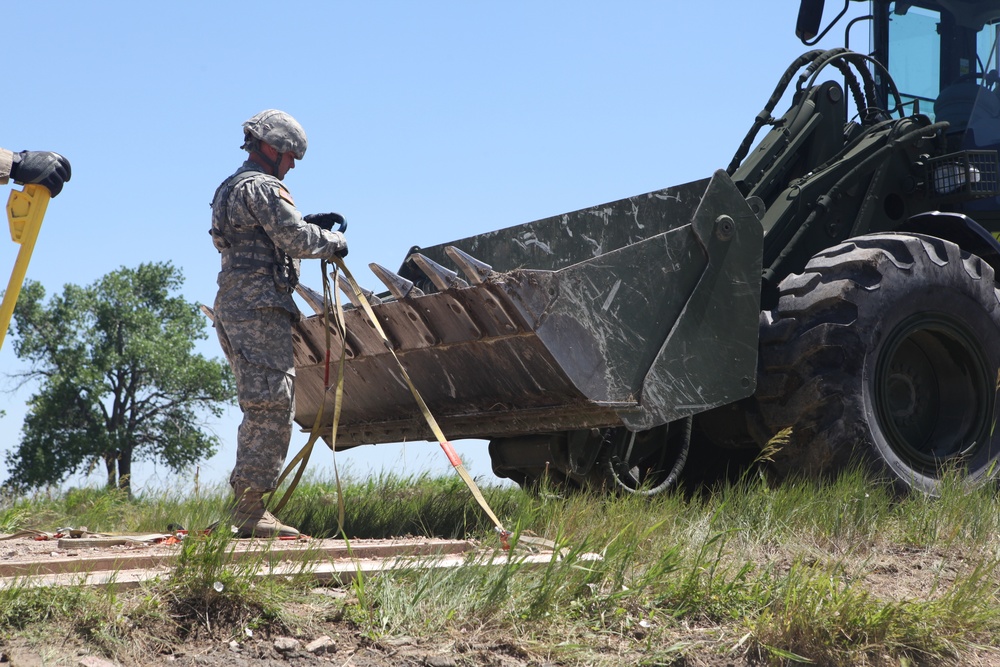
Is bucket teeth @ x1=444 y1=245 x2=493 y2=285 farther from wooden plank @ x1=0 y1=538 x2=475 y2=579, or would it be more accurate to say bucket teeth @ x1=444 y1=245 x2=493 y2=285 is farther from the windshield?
the windshield

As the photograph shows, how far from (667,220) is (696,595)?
2.81 m

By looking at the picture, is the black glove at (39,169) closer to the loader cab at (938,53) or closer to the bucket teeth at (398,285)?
the bucket teeth at (398,285)

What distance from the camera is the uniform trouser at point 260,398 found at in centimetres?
515

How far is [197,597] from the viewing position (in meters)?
3.44

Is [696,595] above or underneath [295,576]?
underneath

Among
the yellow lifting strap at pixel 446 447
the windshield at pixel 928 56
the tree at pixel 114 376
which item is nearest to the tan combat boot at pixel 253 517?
the yellow lifting strap at pixel 446 447

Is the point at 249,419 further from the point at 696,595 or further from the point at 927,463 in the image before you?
the point at 927,463

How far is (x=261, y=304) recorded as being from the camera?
5199 millimetres

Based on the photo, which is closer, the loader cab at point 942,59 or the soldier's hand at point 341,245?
the soldier's hand at point 341,245

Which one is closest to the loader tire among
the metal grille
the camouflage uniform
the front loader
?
the front loader

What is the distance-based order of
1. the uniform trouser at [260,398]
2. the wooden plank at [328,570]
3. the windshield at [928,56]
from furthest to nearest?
the windshield at [928,56] → the uniform trouser at [260,398] → the wooden plank at [328,570]

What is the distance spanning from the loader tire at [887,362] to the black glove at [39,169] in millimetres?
3510

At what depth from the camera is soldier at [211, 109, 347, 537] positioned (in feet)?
16.9

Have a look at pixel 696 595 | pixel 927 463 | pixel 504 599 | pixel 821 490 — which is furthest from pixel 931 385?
pixel 504 599
